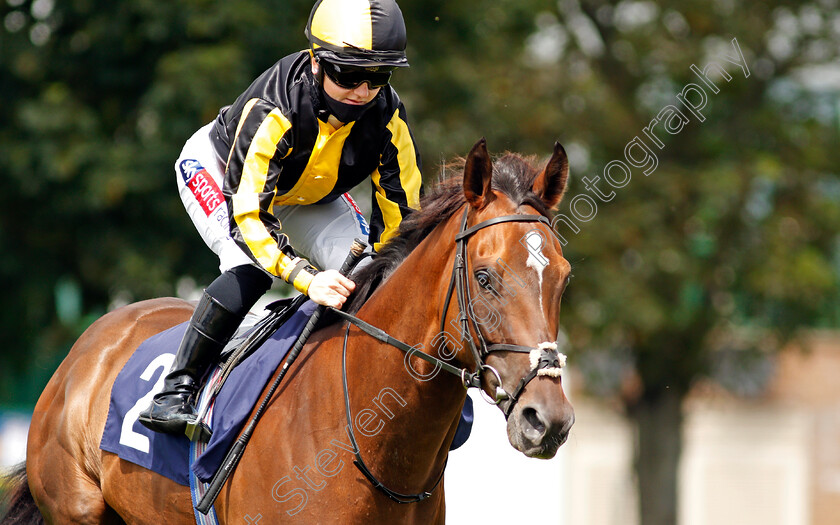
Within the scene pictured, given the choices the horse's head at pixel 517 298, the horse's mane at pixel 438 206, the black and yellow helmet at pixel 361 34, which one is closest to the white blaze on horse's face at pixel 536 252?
the horse's head at pixel 517 298

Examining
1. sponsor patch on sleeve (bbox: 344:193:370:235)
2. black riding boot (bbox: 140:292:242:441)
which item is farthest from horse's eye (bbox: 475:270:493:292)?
sponsor patch on sleeve (bbox: 344:193:370:235)

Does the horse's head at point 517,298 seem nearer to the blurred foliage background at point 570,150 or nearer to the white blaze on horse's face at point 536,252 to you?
the white blaze on horse's face at point 536,252

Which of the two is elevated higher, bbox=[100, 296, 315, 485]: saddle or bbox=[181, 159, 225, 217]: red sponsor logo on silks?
bbox=[181, 159, 225, 217]: red sponsor logo on silks

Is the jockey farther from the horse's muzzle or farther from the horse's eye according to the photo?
the horse's muzzle

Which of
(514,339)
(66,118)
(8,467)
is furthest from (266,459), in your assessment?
(66,118)

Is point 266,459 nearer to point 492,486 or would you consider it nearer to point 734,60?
point 492,486

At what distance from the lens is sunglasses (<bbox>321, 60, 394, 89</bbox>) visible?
3930 mm

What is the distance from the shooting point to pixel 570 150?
576 inches

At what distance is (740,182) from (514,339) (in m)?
11.8

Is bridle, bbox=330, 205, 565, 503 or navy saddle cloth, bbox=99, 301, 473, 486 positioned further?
navy saddle cloth, bbox=99, 301, 473, 486

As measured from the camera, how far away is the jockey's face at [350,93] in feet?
13.2

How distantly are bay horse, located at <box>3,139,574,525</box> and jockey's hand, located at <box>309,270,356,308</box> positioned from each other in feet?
0.40

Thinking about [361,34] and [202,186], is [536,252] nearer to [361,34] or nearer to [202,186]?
[361,34]

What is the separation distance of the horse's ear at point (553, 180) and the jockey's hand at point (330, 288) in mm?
789
